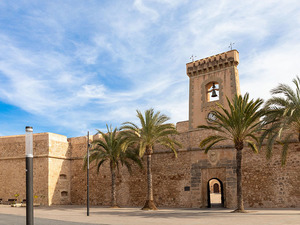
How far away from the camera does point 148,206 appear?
72.9ft

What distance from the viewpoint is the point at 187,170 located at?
82.2ft

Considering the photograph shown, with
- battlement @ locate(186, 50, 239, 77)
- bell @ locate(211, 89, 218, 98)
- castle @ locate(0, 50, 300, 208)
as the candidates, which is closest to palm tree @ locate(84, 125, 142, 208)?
castle @ locate(0, 50, 300, 208)

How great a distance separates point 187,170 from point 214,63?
8.91 metres

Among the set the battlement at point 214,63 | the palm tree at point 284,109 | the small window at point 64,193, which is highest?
the battlement at point 214,63

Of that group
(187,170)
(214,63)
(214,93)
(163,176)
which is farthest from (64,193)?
(214,63)

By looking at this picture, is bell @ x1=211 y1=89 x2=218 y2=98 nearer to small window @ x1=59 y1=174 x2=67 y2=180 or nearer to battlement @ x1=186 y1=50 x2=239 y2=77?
battlement @ x1=186 y1=50 x2=239 y2=77

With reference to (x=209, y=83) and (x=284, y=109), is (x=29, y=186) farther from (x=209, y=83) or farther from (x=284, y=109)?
(x=209, y=83)

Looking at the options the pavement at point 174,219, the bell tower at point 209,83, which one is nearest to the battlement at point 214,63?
the bell tower at point 209,83

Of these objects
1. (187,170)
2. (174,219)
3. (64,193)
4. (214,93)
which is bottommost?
(64,193)

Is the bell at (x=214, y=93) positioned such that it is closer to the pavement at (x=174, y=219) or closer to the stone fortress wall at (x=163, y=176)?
the stone fortress wall at (x=163, y=176)

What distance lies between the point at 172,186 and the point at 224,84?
8926 millimetres

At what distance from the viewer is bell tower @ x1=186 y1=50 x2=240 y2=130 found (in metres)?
26.3

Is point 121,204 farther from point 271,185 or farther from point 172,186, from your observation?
point 271,185

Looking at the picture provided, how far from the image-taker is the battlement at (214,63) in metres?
26.6
